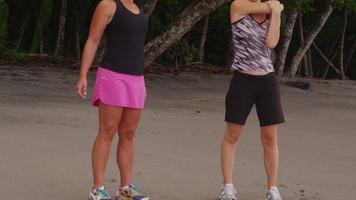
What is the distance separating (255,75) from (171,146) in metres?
2.83

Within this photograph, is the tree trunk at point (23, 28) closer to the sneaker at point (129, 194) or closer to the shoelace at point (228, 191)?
the sneaker at point (129, 194)

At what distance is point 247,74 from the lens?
561 cm

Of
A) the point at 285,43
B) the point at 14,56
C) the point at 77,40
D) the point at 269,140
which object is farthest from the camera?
the point at 77,40

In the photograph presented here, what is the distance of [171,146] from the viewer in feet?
27.0

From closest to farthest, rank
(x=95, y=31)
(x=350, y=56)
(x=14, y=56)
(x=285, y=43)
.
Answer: (x=95, y=31), (x=14, y=56), (x=285, y=43), (x=350, y=56)

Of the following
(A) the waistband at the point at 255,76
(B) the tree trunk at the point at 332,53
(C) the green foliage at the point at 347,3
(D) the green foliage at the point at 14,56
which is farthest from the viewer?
(B) the tree trunk at the point at 332,53

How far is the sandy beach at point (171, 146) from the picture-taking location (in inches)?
244

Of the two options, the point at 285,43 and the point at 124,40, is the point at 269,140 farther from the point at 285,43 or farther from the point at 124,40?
the point at 285,43

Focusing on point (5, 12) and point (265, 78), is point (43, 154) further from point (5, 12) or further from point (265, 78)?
point (5, 12)

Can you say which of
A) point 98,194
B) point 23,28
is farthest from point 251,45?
point 23,28

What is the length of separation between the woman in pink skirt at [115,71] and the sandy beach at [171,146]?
62cm

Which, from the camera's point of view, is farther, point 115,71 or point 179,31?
point 179,31

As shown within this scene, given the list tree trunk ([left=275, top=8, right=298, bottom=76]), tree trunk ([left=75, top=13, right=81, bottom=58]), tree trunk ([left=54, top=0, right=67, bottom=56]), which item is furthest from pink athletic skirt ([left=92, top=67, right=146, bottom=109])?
tree trunk ([left=75, top=13, right=81, bottom=58])

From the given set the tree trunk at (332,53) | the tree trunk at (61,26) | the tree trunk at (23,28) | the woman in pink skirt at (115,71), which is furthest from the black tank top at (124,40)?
the tree trunk at (332,53)
